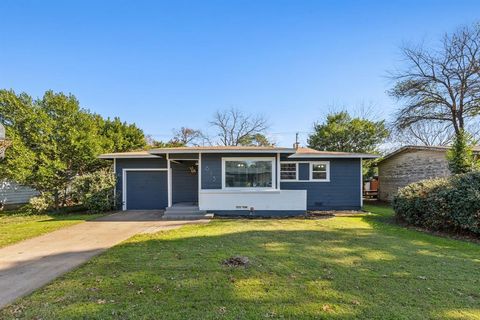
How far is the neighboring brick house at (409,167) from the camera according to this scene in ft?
44.2

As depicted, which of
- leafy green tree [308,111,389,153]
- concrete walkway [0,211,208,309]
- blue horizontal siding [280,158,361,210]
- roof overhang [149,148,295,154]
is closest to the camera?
concrete walkway [0,211,208,309]

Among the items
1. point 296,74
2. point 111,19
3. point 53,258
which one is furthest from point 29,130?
point 296,74

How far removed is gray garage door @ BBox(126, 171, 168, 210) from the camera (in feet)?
40.8

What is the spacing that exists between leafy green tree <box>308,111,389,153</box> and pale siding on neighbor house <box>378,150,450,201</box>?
332 centimetres

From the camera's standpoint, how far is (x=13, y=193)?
13.3 meters

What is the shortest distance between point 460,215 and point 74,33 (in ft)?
48.4

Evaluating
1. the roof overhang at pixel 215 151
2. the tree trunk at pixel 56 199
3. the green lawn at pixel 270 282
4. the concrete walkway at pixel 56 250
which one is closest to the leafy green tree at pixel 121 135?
the tree trunk at pixel 56 199

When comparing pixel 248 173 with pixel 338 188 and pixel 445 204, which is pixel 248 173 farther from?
pixel 445 204

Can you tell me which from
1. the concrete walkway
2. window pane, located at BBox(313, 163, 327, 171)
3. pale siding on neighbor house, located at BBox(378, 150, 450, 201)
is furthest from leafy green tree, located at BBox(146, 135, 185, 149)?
pale siding on neighbor house, located at BBox(378, 150, 450, 201)

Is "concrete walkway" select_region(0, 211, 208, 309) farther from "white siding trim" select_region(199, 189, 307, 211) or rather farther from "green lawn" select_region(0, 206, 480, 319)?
"white siding trim" select_region(199, 189, 307, 211)

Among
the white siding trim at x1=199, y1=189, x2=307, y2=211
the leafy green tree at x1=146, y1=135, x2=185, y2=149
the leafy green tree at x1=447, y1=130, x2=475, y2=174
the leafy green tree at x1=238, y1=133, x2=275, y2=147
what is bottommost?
the white siding trim at x1=199, y1=189, x2=307, y2=211

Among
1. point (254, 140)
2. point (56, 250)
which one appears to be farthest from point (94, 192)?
point (254, 140)

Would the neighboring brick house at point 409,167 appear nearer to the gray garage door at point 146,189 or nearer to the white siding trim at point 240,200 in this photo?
the white siding trim at point 240,200

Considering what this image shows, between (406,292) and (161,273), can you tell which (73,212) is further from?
(406,292)
